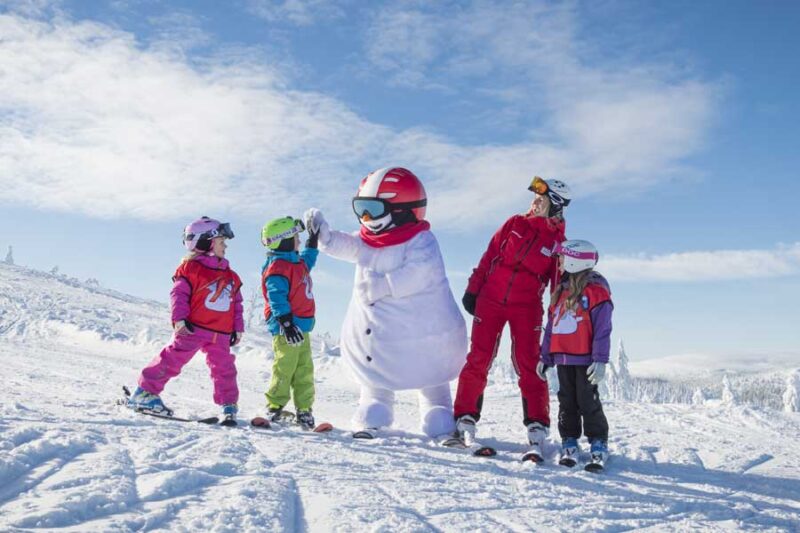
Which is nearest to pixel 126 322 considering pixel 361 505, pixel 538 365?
pixel 538 365

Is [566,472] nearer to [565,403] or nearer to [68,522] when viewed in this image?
[565,403]

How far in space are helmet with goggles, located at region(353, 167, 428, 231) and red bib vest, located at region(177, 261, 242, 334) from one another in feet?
4.87

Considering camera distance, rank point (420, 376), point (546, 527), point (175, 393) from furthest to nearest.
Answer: point (175, 393) → point (420, 376) → point (546, 527)

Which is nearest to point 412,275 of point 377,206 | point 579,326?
point 377,206

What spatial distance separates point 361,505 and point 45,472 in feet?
4.67

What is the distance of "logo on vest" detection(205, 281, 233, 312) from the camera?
5.39 metres

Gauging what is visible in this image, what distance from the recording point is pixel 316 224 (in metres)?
5.34

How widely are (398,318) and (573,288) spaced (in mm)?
1503

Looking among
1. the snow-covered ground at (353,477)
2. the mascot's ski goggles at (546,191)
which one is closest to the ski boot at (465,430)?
the snow-covered ground at (353,477)

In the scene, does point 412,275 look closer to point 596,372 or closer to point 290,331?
point 290,331

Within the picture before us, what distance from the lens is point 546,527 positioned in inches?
100.0

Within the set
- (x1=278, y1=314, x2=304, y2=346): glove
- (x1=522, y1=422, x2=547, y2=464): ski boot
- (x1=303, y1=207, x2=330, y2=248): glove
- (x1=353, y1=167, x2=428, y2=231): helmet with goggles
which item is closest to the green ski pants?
(x1=278, y1=314, x2=304, y2=346): glove

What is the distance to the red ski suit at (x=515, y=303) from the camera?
491 centimetres

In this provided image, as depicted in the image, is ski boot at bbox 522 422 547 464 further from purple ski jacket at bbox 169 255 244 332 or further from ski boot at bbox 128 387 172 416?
ski boot at bbox 128 387 172 416
